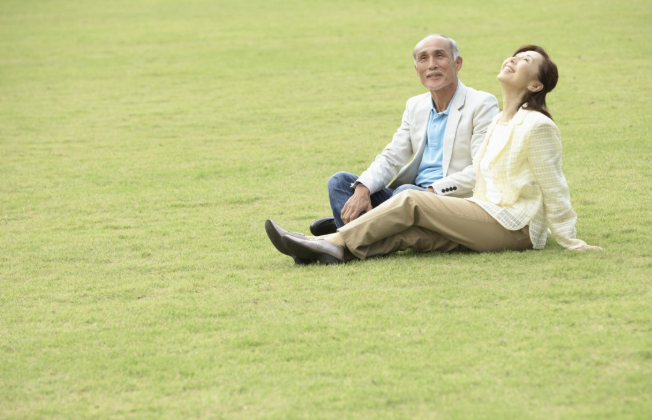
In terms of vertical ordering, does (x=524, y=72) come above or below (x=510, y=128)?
above

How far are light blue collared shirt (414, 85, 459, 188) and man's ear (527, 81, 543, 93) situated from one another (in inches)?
33.4

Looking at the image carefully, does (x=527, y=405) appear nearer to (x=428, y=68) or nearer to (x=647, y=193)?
(x=428, y=68)

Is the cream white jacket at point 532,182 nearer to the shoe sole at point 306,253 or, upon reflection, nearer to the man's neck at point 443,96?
the man's neck at point 443,96

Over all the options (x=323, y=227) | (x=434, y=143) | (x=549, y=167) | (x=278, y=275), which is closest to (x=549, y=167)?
(x=549, y=167)

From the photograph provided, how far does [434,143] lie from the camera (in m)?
6.91

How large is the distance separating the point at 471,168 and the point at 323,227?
1.24 m

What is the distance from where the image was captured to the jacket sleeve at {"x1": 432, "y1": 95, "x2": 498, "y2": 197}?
6559 mm

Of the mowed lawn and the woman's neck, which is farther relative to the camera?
the woman's neck

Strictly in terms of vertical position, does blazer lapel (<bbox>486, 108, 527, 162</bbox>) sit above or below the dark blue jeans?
above

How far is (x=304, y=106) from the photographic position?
1457cm

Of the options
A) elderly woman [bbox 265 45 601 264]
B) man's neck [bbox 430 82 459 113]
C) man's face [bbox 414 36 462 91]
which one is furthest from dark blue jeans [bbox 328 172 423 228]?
man's face [bbox 414 36 462 91]

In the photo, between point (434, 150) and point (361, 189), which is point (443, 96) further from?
point (361, 189)

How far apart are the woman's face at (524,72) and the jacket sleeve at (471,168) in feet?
1.89

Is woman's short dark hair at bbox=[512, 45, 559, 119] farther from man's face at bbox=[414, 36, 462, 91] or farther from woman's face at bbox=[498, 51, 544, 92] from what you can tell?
man's face at bbox=[414, 36, 462, 91]
